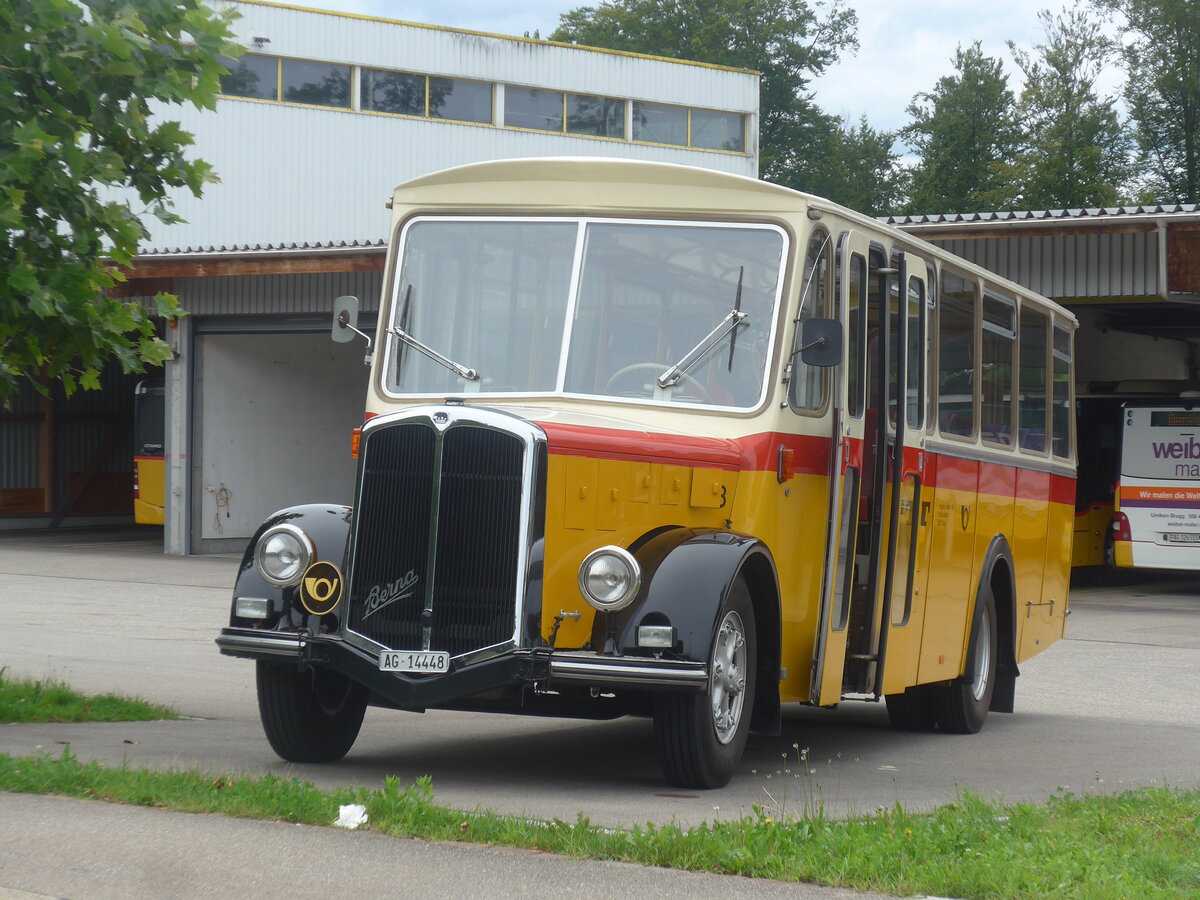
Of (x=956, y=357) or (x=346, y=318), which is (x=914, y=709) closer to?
(x=956, y=357)

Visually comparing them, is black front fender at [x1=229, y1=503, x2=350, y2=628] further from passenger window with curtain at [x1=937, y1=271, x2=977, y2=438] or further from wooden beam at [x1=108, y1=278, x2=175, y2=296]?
wooden beam at [x1=108, y1=278, x2=175, y2=296]

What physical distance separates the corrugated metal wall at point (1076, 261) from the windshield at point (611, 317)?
13.7m

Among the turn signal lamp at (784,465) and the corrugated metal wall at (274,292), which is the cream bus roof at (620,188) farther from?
the corrugated metal wall at (274,292)

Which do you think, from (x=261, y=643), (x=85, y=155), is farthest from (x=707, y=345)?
(x=85, y=155)

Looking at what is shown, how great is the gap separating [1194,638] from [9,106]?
1430cm

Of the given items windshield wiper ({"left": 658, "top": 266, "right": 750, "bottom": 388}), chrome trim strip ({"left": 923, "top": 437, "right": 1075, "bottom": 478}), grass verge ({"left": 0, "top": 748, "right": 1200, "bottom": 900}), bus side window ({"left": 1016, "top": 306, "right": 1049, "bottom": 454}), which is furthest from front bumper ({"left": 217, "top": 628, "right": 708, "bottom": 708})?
bus side window ({"left": 1016, "top": 306, "right": 1049, "bottom": 454})

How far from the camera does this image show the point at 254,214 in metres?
40.8

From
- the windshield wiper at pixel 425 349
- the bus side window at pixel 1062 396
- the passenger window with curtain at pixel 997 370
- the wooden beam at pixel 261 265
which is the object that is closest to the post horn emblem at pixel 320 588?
the windshield wiper at pixel 425 349

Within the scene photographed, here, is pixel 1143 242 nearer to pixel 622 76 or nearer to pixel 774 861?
pixel 774 861

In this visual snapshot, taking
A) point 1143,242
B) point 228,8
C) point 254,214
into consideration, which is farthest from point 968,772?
point 254,214

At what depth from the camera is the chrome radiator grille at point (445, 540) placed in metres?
7.86

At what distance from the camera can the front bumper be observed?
7.66 m

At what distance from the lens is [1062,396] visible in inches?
548

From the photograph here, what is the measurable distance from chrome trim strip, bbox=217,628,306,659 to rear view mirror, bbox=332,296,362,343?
5.53ft
